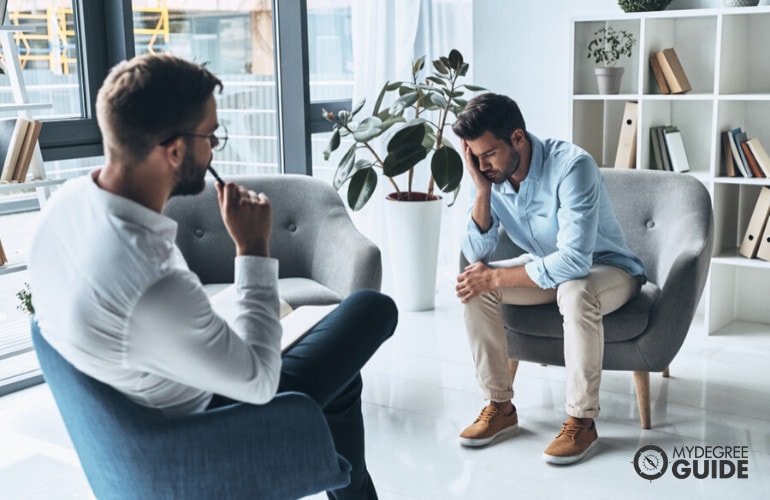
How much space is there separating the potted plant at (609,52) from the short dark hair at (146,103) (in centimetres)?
309

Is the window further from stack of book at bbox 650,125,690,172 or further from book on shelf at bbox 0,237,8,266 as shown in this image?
stack of book at bbox 650,125,690,172

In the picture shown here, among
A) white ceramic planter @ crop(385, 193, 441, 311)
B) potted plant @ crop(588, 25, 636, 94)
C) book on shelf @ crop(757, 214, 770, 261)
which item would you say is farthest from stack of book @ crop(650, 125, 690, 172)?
white ceramic planter @ crop(385, 193, 441, 311)

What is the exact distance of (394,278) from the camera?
4461 mm

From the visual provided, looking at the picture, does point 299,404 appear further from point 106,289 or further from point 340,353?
point 106,289

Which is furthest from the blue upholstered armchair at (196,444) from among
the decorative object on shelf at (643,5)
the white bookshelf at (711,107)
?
the decorative object on shelf at (643,5)

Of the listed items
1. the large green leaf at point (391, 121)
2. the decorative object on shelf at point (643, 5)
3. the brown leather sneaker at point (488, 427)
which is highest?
the decorative object on shelf at point (643, 5)

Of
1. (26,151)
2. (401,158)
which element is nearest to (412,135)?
(401,158)

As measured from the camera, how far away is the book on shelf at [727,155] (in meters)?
3.86

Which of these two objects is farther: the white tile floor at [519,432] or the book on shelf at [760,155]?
the book on shelf at [760,155]

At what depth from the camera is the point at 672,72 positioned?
3.97 meters

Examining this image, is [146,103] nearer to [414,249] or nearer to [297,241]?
[297,241]

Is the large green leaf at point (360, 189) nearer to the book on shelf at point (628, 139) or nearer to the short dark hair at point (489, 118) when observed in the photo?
the book on shelf at point (628, 139)

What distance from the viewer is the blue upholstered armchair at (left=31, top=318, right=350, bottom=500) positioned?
143cm

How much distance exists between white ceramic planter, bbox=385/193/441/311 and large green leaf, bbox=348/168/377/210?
24 cm
